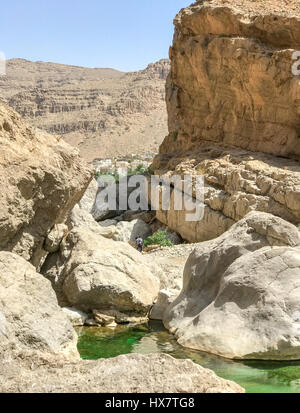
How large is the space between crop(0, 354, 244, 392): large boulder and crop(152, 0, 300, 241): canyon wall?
11183 mm

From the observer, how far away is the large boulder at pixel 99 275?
8.41 m

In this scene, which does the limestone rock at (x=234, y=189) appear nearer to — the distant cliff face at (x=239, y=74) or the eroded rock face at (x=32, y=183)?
the distant cliff face at (x=239, y=74)

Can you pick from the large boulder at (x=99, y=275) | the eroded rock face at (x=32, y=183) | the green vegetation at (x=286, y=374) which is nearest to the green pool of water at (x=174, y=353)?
the green vegetation at (x=286, y=374)

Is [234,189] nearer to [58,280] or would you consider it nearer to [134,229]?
[134,229]

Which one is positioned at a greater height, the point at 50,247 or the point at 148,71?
the point at 148,71

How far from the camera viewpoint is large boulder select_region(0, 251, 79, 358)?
557 cm

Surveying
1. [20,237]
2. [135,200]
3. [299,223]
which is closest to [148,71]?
[135,200]

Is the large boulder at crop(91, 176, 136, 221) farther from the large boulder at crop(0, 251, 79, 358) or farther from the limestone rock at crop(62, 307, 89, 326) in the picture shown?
the large boulder at crop(0, 251, 79, 358)

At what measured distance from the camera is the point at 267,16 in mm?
18016

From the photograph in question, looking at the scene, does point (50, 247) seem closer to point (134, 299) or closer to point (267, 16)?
point (134, 299)

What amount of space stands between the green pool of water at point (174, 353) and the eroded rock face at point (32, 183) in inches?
68.1

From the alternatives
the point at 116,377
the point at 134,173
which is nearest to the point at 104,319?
the point at 116,377
